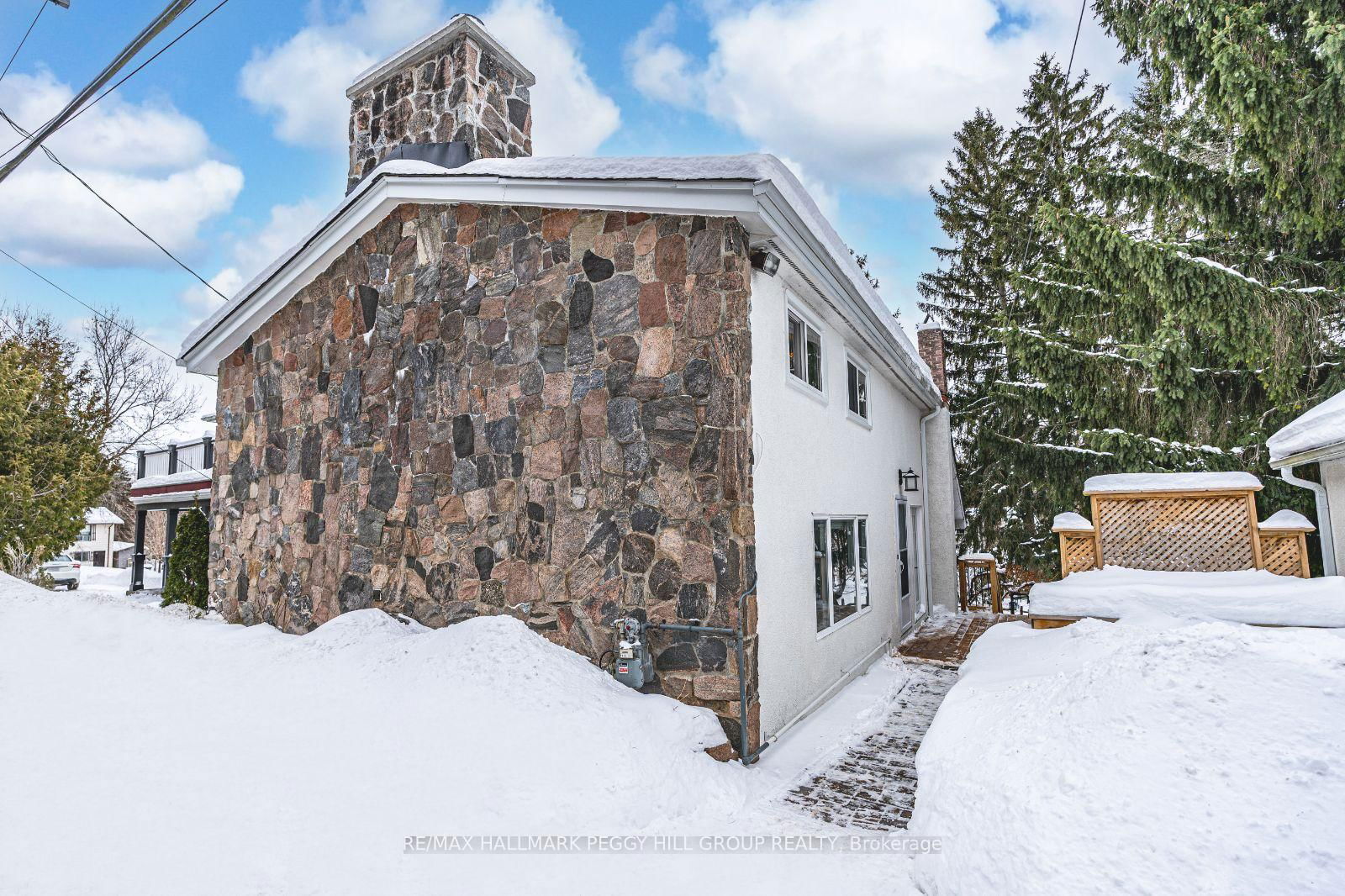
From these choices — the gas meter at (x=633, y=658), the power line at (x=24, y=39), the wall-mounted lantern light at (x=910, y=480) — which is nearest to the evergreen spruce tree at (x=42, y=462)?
the power line at (x=24, y=39)

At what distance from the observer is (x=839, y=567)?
7.15 metres

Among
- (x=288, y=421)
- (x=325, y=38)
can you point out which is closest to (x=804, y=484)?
(x=288, y=421)

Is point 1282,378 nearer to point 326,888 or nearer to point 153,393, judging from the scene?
point 326,888

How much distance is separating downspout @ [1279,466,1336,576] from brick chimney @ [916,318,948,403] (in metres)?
5.83

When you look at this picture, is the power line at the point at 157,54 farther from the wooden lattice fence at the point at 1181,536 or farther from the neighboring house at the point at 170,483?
the wooden lattice fence at the point at 1181,536

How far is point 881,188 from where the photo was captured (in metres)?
20.5

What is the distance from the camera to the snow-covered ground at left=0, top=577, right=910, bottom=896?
321 centimetres

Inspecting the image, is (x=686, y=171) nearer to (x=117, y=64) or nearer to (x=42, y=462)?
(x=117, y=64)

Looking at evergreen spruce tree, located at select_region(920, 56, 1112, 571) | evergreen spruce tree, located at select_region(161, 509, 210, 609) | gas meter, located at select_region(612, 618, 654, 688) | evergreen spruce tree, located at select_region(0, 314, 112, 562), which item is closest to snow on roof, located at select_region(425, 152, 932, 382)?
gas meter, located at select_region(612, 618, 654, 688)

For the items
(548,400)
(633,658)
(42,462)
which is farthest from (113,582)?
(633,658)

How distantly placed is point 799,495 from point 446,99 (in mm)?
5524

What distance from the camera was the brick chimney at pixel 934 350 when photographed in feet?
43.9

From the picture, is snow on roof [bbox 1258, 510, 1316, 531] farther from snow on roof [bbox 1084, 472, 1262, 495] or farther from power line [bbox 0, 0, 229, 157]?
power line [bbox 0, 0, 229, 157]

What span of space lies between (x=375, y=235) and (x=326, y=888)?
561cm
